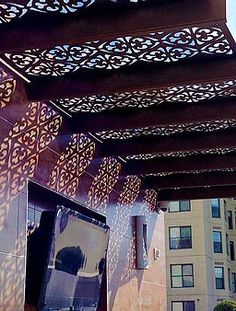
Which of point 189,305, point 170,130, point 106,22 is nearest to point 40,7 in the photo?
point 106,22

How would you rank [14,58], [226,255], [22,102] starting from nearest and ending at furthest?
[14,58], [22,102], [226,255]

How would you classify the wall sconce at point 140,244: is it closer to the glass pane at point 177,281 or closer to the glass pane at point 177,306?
the glass pane at point 177,281

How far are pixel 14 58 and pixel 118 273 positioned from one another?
9.94ft

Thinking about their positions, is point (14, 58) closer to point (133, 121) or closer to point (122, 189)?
point (133, 121)

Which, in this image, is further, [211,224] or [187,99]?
[211,224]

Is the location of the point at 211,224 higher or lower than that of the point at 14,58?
higher

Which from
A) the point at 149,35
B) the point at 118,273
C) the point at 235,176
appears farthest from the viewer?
the point at 235,176

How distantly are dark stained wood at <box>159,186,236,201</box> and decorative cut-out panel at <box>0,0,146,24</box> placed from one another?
15.3 feet

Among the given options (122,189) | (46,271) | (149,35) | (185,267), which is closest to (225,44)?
(149,35)

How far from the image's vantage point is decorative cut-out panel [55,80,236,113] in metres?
4.36

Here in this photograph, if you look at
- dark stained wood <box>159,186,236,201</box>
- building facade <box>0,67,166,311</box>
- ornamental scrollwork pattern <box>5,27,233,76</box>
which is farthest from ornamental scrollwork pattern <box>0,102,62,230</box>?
dark stained wood <box>159,186,236,201</box>

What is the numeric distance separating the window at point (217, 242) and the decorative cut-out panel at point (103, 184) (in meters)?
17.3

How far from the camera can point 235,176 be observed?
22.7ft

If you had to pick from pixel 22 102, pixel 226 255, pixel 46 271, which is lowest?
pixel 46 271
